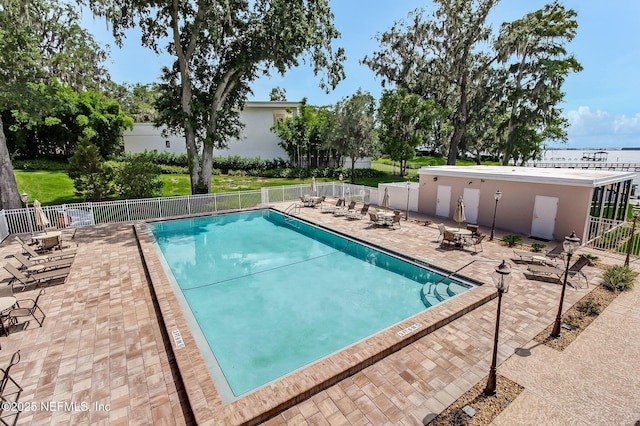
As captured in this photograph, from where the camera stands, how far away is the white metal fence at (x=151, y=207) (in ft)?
43.1

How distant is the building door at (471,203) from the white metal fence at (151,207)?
5783 millimetres

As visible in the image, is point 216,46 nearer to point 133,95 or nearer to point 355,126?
point 355,126

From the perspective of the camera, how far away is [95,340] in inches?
230

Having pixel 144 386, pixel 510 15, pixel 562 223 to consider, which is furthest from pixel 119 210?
pixel 510 15

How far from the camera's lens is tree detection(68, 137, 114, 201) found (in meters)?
17.6

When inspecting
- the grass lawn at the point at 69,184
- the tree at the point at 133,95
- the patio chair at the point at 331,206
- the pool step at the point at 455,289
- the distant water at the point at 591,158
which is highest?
the tree at the point at 133,95

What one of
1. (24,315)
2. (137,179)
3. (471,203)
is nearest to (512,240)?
(471,203)

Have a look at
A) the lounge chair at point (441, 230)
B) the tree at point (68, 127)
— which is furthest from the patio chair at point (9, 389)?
the tree at point (68, 127)

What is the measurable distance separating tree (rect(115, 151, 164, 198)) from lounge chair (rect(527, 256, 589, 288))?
62.4 ft

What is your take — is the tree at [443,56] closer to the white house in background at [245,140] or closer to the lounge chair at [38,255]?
the white house in background at [245,140]

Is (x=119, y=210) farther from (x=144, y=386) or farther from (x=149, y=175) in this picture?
(x=144, y=386)

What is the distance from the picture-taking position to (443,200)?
53.5ft

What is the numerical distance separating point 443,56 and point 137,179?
26061 millimetres

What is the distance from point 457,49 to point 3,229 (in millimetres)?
29869
